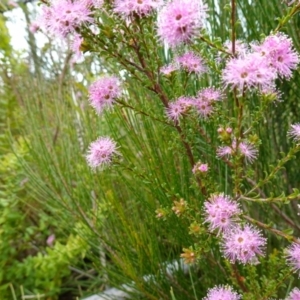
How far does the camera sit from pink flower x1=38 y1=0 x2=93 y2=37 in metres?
0.62

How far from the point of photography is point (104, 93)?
707 mm

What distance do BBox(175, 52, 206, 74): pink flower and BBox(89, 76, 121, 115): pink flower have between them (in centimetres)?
10

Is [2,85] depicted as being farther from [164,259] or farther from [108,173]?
[164,259]

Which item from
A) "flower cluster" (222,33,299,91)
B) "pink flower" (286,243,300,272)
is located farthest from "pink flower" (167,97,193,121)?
"pink flower" (286,243,300,272)

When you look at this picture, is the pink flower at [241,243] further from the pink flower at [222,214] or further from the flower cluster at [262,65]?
the flower cluster at [262,65]

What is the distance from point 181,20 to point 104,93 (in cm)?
19

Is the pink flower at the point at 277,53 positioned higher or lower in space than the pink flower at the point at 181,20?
lower

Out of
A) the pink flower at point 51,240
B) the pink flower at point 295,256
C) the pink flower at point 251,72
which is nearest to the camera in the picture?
the pink flower at point 251,72

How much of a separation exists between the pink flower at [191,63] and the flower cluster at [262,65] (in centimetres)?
13

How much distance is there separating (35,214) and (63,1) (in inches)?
61.5

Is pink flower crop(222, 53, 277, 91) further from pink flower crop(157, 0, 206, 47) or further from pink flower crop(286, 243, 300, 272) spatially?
pink flower crop(286, 243, 300, 272)

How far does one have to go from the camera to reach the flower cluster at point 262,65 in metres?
0.54

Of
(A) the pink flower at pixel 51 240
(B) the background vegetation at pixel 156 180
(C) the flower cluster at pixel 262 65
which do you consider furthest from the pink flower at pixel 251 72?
(A) the pink flower at pixel 51 240

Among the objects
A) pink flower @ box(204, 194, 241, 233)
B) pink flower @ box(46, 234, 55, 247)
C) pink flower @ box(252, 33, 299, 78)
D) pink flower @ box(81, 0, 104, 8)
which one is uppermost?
pink flower @ box(46, 234, 55, 247)
